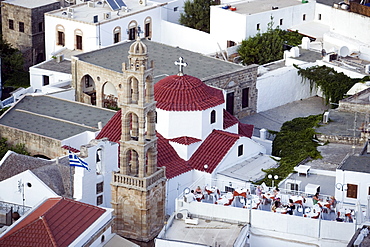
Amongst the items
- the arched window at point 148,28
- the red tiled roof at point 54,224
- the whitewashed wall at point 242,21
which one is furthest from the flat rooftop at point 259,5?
the red tiled roof at point 54,224

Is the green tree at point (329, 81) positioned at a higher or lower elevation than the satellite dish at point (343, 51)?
lower

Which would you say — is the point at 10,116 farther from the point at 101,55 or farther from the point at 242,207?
the point at 242,207

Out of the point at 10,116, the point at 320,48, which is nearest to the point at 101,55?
the point at 10,116

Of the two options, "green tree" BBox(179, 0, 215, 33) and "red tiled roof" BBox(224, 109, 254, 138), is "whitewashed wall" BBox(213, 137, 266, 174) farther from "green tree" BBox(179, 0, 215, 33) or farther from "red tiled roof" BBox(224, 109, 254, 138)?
"green tree" BBox(179, 0, 215, 33)

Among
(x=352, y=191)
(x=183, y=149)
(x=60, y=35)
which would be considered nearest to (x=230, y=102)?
(x=183, y=149)

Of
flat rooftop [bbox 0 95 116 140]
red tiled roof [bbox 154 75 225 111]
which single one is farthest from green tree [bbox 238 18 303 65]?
red tiled roof [bbox 154 75 225 111]

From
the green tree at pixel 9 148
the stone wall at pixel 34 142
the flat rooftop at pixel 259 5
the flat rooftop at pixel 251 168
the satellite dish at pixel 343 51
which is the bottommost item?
the green tree at pixel 9 148

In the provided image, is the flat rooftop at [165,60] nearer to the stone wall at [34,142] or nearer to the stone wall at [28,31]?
the stone wall at [34,142]
